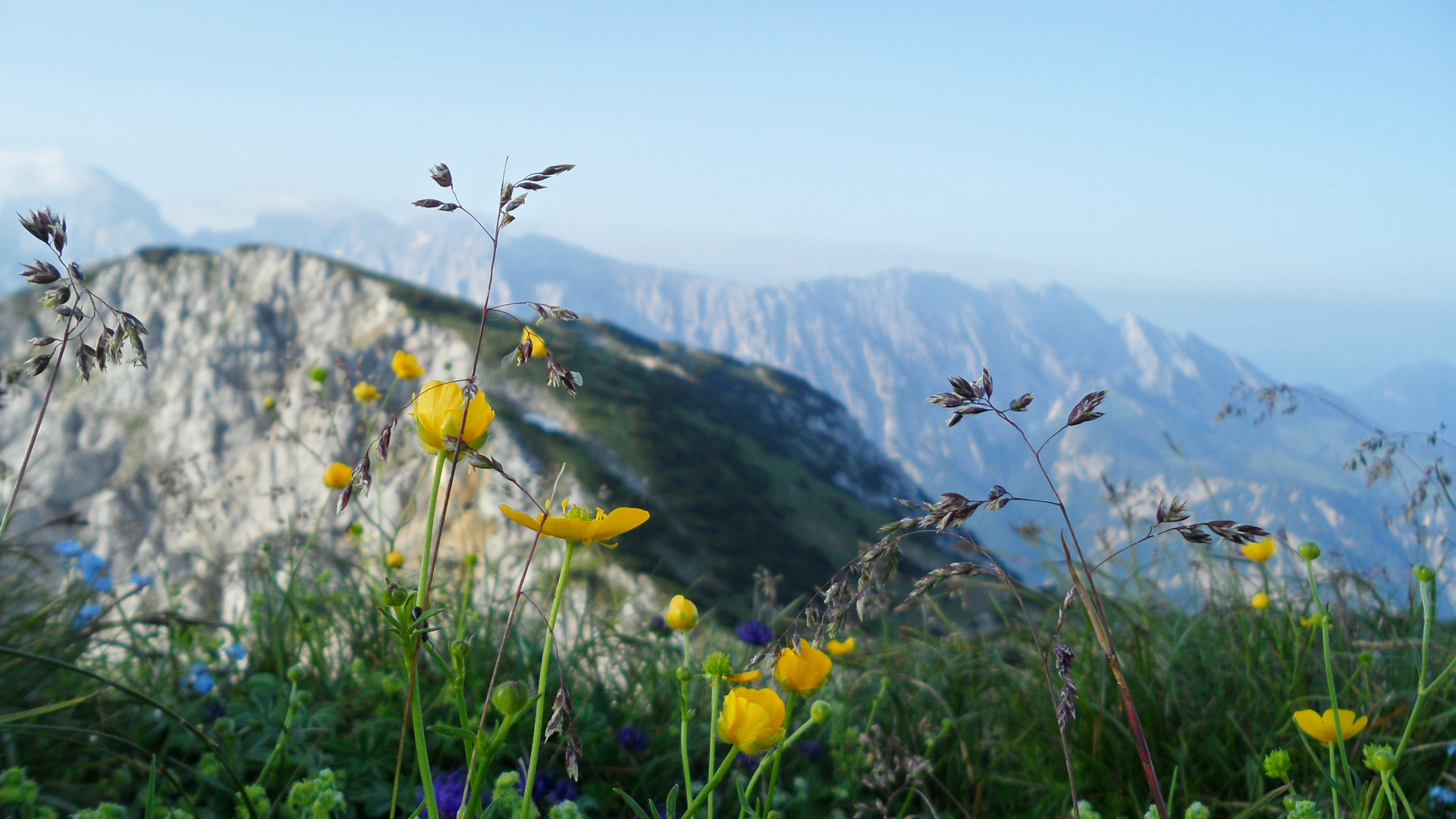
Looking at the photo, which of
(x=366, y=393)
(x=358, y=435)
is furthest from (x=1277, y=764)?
(x=358, y=435)

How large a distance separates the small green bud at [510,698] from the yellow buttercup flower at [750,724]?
34cm

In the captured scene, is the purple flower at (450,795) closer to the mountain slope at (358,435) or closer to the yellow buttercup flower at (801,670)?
the yellow buttercup flower at (801,670)

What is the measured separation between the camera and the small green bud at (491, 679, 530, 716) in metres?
0.84

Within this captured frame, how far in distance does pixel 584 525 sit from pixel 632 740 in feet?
5.37

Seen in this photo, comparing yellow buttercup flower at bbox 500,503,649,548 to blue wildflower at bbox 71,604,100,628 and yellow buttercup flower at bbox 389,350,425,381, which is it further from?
blue wildflower at bbox 71,604,100,628

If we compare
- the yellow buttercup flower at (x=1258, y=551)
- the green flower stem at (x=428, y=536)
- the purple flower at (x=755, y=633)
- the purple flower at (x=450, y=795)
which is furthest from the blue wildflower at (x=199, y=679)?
the yellow buttercup flower at (x=1258, y=551)

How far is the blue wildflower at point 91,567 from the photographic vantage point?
9.65 ft

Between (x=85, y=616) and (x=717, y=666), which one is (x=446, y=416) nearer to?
(x=717, y=666)

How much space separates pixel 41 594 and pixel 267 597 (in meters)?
0.91

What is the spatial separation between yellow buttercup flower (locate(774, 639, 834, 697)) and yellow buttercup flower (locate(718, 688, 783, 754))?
0.09 meters

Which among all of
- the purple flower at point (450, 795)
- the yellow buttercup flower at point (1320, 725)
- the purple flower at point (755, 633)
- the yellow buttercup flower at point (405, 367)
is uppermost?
the yellow buttercup flower at point (405, 367)

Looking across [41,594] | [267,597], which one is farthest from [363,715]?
[41,594]

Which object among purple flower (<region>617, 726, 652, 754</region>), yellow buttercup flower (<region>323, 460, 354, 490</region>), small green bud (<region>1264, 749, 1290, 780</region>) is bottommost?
purple flower (<region>617, 726, 652, 754</region>)

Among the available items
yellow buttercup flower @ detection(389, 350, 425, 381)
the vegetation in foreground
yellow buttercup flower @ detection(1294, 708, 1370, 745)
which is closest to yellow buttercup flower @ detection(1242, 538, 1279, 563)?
the vegetation in foreground
